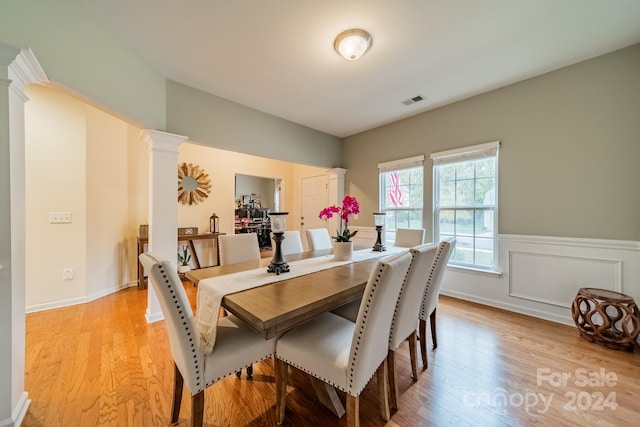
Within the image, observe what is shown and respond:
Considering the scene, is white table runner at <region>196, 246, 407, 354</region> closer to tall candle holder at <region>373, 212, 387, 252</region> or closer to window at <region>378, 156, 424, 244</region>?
tall candle holder at <region>373, 212, 387, 252</region>

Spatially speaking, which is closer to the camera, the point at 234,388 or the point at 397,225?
the point at 234,388

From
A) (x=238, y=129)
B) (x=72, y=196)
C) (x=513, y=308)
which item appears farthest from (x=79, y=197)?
(x=513, y=308)

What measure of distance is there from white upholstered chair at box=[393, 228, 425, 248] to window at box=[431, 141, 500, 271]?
2.11ft

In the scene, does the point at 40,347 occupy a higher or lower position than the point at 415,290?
lower

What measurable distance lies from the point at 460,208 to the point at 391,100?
5.66 feet

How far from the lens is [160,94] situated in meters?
2.47

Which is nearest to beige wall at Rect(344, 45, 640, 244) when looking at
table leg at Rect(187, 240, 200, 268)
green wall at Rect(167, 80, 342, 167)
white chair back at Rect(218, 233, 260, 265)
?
green wall at Rect(167, 80, 342, 167)

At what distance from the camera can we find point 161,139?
245cm

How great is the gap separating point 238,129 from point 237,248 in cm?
178

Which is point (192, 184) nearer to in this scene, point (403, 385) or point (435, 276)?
point (435, 276)

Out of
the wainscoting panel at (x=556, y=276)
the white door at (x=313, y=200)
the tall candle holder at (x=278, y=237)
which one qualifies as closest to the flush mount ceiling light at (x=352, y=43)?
the tall candle holder at (x=278, y=237)

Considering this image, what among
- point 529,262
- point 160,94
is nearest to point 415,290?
point 529,262

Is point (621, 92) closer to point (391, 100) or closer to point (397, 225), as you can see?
point (391, 100)

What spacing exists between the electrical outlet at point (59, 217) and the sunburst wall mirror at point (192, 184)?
1.45 metres
